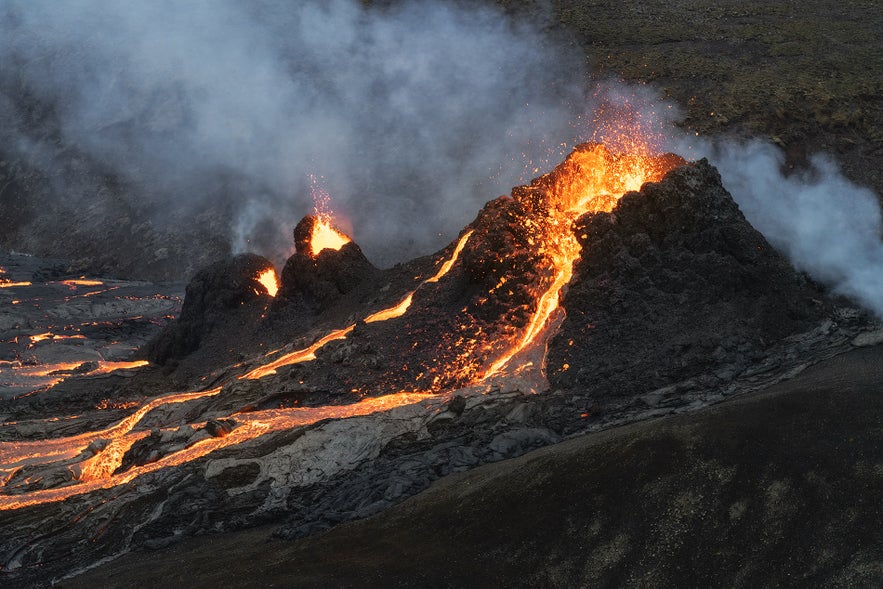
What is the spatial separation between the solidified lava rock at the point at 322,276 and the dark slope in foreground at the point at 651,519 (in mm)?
12398

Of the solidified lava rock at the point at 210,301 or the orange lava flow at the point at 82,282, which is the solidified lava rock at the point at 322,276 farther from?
the orange lava flow at the point at 82,282

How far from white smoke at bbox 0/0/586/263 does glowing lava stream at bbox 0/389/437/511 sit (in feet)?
59.1

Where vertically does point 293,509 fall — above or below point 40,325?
below

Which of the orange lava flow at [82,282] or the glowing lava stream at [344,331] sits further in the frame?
the orange lava flow at [82,282]

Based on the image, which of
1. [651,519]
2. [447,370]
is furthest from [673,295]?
[651,519]

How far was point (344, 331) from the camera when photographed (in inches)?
820

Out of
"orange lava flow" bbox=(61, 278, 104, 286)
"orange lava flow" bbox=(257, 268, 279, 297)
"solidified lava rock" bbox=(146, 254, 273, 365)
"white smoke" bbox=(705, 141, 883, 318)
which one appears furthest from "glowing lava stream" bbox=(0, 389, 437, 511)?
"orange lava flow" bbox=(61, 278, 104, 286)

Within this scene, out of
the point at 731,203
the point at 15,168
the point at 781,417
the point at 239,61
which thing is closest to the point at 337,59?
the point at 239,61

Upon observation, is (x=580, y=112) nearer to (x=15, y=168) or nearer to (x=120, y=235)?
(x=120, y=235)

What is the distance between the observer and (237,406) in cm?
1800

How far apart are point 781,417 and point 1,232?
50.8m

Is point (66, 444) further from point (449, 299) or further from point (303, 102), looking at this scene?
point (303, 102)

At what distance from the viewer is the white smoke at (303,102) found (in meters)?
38.6

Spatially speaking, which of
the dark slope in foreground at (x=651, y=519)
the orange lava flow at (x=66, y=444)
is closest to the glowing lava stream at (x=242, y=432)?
the orange lava flow at (x=66, y=444)
